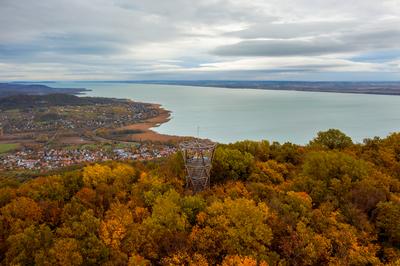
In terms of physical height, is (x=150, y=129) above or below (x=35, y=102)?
below

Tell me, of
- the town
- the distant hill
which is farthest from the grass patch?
the distant hill

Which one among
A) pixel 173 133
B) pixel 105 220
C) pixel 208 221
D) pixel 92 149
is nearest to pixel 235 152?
pixel 208 221

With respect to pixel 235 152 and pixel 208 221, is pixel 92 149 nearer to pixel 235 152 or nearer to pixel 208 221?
pixel 235 152

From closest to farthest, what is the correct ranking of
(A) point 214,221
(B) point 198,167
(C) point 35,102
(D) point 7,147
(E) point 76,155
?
(A) point 214,221, (B) point 198,167, (E) point 76,155, (D) point 7,147, (C) point 35,102

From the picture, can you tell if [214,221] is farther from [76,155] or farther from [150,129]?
[150,129]

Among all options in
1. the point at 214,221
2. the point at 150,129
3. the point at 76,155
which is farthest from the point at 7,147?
the point at 214,221

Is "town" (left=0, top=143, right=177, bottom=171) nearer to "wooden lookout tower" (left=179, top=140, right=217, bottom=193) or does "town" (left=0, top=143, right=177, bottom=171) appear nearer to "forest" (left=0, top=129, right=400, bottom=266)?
"wooden lookout tower" (left=179, top=140, right=217, bottom=193)

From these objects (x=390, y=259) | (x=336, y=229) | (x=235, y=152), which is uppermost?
(x=235, y=152)
